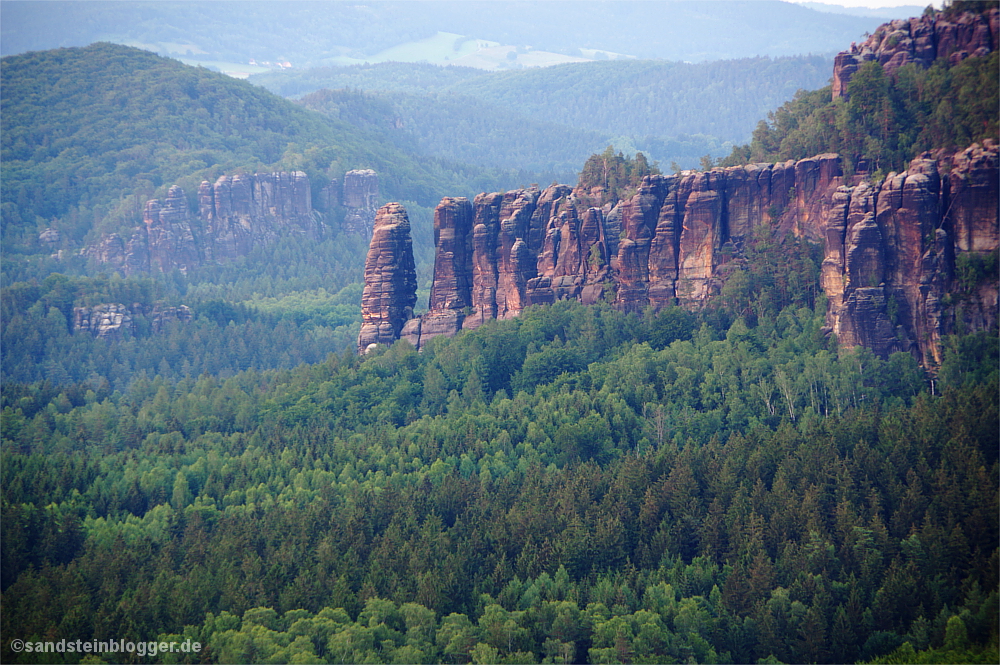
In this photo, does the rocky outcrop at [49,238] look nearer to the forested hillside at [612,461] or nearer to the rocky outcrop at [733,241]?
the forested hillside at [612,461]

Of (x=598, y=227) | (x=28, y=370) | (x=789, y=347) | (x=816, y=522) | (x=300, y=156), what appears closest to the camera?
(x=816, y=522)

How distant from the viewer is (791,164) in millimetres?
88000

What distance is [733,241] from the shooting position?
90.4m

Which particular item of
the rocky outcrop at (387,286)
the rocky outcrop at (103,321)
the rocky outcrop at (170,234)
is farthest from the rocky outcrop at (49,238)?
the rocky outcrop at (387,286)

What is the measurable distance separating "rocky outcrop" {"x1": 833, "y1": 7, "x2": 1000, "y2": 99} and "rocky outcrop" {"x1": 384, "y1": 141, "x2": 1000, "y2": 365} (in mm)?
8195

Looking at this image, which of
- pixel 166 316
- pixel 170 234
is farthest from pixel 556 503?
pixel 170 234

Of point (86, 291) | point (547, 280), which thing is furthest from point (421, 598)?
point (86, 291)

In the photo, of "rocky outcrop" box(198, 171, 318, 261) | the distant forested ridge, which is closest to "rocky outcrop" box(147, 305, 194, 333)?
"rocky outcrop" box(198, 171, 318, 261)

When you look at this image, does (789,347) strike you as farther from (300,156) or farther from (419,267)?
(300,156)

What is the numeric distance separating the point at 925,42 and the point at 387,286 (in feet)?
117

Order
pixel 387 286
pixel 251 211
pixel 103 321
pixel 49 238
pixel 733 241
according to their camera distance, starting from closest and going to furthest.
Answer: pixel 733 241
pixel 387 286
pixel 103 321
pixel 49 238
pixel 251 211

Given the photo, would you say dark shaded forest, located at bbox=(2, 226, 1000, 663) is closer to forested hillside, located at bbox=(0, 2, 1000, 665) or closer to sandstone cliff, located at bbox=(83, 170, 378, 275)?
forested hillside, located at bbox=(0, 2, 1000, 665)

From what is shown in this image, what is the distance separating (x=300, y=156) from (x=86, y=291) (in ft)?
192

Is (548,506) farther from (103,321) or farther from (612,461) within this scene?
(103,321)
